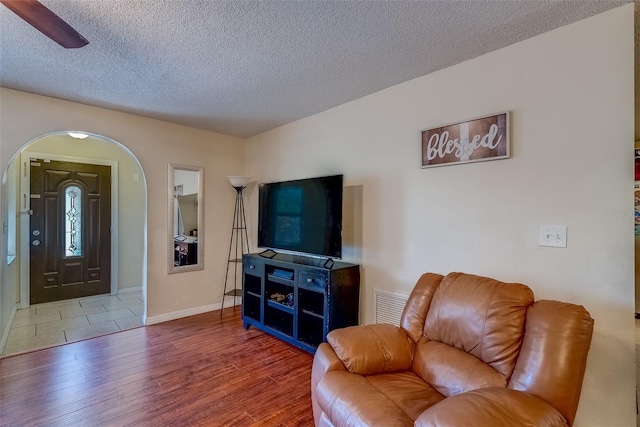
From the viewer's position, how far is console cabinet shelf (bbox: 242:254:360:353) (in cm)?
268

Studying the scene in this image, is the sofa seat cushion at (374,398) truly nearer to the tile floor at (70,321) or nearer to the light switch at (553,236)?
the light switch at (553,236)

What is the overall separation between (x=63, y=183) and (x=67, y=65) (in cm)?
285

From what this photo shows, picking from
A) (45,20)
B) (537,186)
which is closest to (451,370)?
(537,186)

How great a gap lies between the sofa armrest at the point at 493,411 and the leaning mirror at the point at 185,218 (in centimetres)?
348

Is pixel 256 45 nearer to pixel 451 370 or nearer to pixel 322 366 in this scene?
pixel 322 366

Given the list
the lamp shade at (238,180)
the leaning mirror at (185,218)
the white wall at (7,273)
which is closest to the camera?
the white wall at (7,273)

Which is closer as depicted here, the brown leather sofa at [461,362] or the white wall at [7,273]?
the brown leather sofa at [461,362]

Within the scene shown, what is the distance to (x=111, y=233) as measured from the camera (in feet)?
15.9

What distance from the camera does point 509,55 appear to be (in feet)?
6.67

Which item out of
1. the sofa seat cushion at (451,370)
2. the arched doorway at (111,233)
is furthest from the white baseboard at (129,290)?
the sofa seat cushion at (451,370)

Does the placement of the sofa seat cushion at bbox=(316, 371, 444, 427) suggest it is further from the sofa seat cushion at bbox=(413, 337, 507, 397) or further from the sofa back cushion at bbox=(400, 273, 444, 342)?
the sofa back cushion at bbox=(400, 273, 444, 342)

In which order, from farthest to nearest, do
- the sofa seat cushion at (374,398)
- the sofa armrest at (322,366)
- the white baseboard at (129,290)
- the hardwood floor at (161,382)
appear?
the white baseboard at (129,290) < the hardwood floor at (161,382) < the sofa armrest at (322,366) < the sofa seat cushion at (374,398)

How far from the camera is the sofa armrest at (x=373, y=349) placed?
1669mm

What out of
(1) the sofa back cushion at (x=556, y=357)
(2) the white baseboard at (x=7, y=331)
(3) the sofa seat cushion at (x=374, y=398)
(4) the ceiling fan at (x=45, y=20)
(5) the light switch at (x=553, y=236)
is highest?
(4) the ceiling fan at (x=45, y=20)
